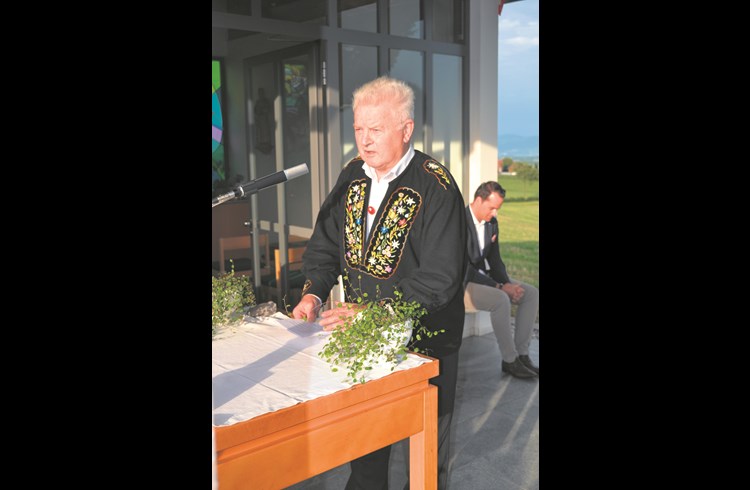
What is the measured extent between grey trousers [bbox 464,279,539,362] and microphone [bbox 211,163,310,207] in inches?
53.7

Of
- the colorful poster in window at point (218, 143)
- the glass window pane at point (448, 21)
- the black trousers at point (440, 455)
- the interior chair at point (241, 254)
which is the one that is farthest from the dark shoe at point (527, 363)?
the colorful poster in window at point (218, 143)

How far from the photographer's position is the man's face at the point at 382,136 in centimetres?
254

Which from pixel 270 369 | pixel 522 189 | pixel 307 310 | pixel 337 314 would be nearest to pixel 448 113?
pixel 307 310

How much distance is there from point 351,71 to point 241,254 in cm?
100

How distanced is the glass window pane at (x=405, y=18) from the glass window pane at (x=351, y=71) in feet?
0.85

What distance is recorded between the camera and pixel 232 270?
327cm

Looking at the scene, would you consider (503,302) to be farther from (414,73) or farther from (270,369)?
(270,369)

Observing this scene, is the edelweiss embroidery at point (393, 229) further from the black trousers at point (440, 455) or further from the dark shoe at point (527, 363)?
the dark shoe at point (527, 363)

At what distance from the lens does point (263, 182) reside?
2996 mm

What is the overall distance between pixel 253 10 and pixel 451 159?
1407 mm

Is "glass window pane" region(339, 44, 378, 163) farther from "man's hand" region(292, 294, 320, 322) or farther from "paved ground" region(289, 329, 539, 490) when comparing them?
"paved ground" region(289, 329, 539, 490)
